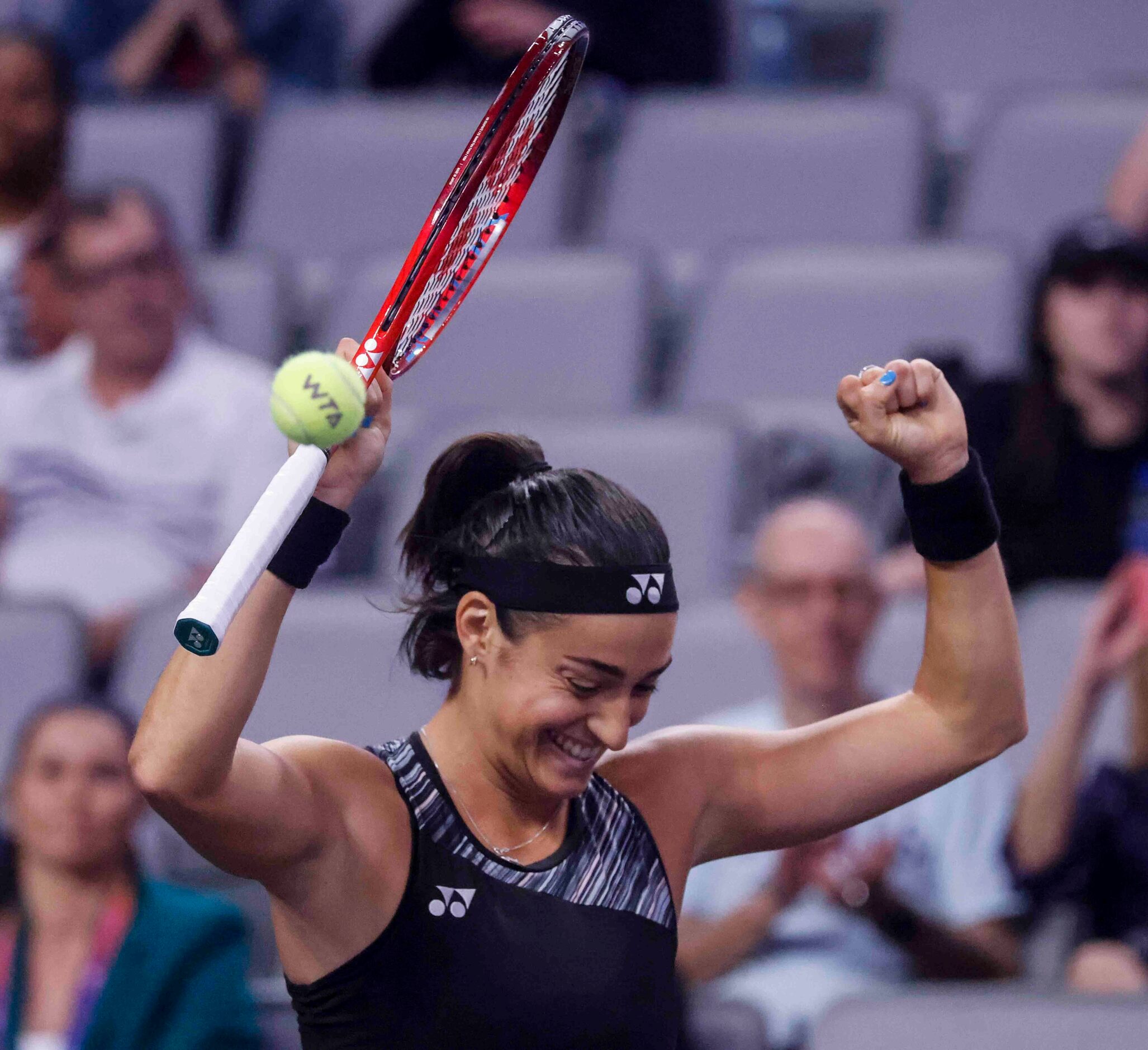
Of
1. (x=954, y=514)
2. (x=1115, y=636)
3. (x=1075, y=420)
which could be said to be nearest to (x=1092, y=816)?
(x=1115, y=636)

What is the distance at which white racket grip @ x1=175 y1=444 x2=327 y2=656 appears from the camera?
113 centimetres

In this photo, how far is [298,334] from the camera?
4.16 m

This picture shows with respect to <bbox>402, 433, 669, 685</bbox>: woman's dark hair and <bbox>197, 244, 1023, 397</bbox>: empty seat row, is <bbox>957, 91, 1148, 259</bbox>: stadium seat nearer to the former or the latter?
<bbox>197, 244, 1023, 397</bbox>: empty seat row

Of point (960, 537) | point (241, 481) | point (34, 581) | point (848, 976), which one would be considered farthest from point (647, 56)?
point (960, 537)

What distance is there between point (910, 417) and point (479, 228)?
0.43 meters

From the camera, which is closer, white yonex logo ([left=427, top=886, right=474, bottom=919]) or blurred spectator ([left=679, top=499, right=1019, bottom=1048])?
white yonex logo ([left=427, top=886, right=474, bottom=919])

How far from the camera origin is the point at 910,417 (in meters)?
1.52

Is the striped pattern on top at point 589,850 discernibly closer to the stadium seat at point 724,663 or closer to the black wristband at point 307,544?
the black wristband at point 307,544

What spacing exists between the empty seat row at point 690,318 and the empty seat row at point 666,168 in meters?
0.19

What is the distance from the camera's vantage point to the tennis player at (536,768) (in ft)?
4.64

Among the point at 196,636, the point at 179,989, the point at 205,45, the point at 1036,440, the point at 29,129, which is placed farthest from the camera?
the point at 205,45

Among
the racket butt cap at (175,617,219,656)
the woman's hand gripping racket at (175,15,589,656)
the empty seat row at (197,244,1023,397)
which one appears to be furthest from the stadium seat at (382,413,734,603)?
the racket butt cap at (175,617,219,656)

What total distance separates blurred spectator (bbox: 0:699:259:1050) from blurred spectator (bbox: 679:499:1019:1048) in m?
0.67

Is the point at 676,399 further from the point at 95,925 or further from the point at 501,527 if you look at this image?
the point at 501,527
